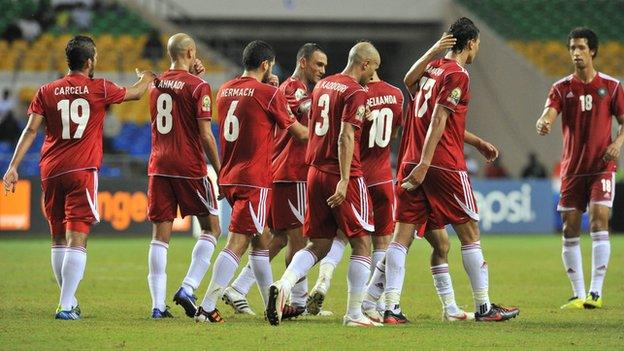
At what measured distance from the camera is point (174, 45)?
10133mm

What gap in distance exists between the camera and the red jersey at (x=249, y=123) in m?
9.81

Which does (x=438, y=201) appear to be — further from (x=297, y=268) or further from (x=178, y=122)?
(x=178, y=122)

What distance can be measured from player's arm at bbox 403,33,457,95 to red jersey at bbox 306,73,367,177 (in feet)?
2.68

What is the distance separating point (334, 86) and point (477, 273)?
2.03 m

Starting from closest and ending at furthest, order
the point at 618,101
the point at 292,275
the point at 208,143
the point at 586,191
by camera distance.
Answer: the point at 292,275, the point at 208,143, the point at 618,101, the point at 586,191

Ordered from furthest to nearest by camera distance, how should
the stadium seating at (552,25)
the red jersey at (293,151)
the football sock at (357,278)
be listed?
the stadium seating at (552,25), the red jersey at (293,151), the football sock at (357,278)

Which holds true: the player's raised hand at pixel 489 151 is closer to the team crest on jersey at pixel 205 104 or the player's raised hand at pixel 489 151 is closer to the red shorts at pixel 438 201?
the red shorts at pixel 438 201

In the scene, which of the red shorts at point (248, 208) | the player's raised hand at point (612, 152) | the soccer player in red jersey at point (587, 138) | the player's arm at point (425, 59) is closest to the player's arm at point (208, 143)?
the red shorts at point (248, 208)

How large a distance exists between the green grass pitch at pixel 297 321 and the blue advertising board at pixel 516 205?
898 centimetres

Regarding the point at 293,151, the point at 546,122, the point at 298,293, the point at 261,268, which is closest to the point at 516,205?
the point at 546,122

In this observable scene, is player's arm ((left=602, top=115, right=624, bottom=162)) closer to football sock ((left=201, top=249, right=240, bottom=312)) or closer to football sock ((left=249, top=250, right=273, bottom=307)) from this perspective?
football sock ((left=249, top=250, right=273, bottom=307))

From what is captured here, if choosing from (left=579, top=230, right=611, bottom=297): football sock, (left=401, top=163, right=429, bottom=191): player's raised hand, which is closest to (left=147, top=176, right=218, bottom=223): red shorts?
(left=401, top=163, right=429, bottom=191): player's raised hand

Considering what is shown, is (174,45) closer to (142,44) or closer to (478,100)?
(142,44)

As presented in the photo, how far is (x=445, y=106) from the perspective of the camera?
32.2 feet
